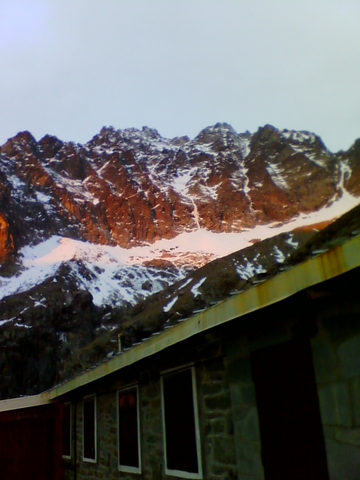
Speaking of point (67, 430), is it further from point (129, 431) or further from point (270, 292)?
point (270, 292)

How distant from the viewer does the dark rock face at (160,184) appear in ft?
330

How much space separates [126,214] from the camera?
109188 mm

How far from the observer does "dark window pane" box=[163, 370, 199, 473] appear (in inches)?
192

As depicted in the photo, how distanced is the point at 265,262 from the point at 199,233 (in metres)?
79.7

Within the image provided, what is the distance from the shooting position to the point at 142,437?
6035 millimetres

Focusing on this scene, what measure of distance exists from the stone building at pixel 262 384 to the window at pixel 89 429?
1624 millimetres

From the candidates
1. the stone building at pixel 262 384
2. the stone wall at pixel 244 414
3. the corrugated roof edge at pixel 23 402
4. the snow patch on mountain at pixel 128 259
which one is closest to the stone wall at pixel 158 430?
the stone building at pixel 262 384

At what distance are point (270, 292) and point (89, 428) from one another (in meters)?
6.16

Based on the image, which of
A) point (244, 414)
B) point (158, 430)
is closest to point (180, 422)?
point (158, 430)

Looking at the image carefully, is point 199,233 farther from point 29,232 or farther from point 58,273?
point 58,273

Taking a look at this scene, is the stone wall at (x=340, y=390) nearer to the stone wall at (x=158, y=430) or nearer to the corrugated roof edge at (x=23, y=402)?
the stone wall at (x=158, y=430)

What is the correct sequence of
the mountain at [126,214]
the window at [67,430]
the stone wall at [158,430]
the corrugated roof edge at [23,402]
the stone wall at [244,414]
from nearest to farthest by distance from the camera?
the stone wall at [244,414], the stone wall at [158,430], the window at [67,430], the corrugated roof edge at [23,402], the mountain at [126,214]

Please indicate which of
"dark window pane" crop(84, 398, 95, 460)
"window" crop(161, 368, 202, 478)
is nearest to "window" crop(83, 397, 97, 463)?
"dark window pane" crop(84, 398, 95, 460)

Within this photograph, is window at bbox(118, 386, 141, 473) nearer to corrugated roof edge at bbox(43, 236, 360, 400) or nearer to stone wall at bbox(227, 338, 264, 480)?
corrugated roof edge at bbox(43, 236, 360, 400)
